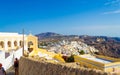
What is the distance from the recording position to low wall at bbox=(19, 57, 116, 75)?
7787mm

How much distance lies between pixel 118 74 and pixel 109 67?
25.8 m

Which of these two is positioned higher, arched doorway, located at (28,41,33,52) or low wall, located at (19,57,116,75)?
arched doorway, located at (28,41,33,52)

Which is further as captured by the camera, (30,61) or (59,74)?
(30,61)

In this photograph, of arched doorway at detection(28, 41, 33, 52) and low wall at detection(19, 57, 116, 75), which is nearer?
low wall at detection(19, 57, 116, 75)

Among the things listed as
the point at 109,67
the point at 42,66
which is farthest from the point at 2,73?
the point at 109,67

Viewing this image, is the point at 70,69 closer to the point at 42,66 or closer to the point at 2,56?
the point at 42,66

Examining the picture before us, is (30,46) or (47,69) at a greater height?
(30,46)

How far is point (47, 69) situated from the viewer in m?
10.5

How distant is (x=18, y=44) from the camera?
146 ft

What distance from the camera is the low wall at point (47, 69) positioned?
25.5 ft

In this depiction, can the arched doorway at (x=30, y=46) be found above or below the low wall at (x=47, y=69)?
above

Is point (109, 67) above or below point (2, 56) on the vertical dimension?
below

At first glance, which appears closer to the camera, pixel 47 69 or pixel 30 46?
pixel 47 69

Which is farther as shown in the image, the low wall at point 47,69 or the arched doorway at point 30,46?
the arched doorway at point 30,46
